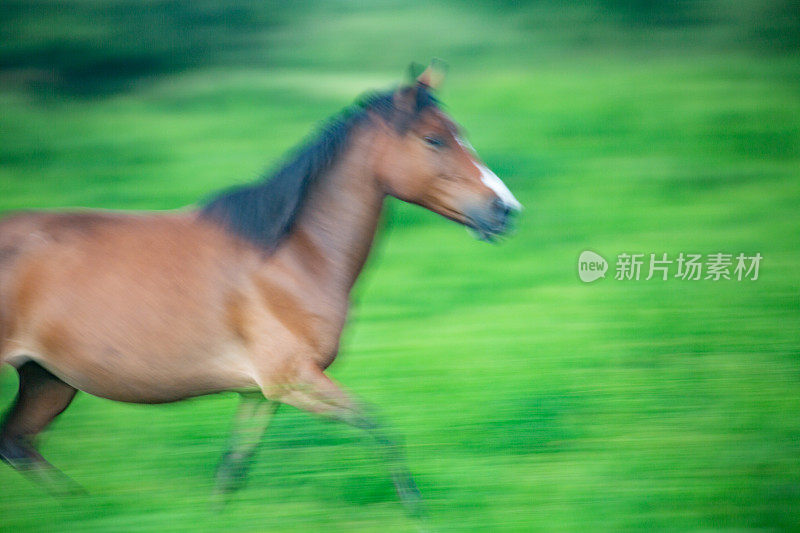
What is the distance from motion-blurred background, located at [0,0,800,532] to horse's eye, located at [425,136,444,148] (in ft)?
3.82

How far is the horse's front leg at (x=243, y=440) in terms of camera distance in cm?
310

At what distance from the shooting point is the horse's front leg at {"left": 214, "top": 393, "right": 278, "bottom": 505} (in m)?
3.10

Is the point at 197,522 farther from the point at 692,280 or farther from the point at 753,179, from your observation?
the point at 753,179

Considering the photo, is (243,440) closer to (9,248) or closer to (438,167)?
(9,248)

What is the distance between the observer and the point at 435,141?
299 cm

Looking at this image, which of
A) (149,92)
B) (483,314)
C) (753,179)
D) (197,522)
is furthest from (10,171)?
(753,179)

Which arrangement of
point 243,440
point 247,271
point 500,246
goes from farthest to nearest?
point 500,246 < point 243,440 < point 247,271

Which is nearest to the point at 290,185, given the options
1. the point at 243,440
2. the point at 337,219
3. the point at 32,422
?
the point at 337,219

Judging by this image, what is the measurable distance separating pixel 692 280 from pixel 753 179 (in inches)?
77.0

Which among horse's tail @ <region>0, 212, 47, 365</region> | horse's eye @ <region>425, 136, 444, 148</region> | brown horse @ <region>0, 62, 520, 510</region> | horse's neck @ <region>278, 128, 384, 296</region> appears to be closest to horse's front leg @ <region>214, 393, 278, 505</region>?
brown horse @ <region>0, 62, 520, 510</region>

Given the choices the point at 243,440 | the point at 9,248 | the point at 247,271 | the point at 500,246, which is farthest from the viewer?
the point at 500,246

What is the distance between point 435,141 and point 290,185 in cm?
49

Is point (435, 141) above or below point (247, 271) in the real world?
above

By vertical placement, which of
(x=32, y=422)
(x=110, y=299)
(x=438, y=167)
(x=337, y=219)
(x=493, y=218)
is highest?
(x=438, y=167)
